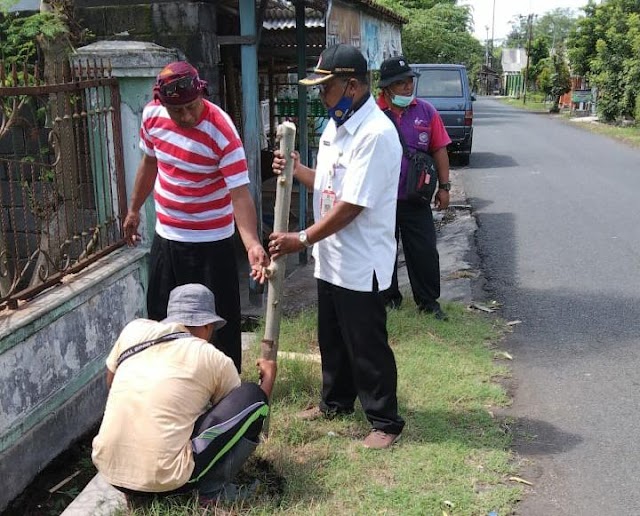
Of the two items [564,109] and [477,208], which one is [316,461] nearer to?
[477,208]

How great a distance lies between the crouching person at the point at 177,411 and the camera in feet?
8.09

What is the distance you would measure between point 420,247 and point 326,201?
2029 mm

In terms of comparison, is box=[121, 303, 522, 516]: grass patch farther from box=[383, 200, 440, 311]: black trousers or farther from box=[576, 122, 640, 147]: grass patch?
box=[576, 122, 640, 147]: grass patch

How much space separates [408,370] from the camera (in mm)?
4188

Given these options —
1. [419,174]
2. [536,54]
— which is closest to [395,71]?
[419,174]

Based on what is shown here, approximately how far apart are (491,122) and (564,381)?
24494 millimetres

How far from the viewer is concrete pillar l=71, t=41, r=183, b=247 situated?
4129 mm

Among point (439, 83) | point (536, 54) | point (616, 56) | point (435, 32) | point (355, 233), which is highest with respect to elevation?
point (536, 54)

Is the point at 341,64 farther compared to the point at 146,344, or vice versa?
the point at 341,64

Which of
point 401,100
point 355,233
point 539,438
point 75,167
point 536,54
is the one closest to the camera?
point 355,233

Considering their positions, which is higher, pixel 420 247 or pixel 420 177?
pixel 420 177

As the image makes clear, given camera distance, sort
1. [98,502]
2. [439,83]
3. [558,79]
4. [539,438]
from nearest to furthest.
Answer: [98,502], [539,438], [439,83], [558,79]

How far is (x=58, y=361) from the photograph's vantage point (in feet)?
11.6

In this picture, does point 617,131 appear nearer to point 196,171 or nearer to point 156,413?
point 196,171
